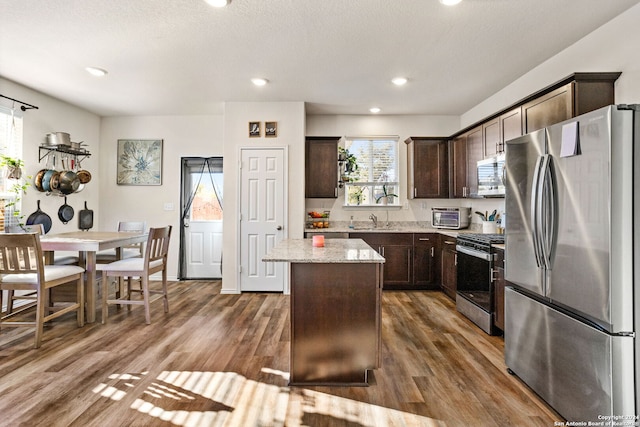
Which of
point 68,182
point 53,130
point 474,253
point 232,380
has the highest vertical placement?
point 53,130

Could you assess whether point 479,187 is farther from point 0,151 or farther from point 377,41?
point 0,151

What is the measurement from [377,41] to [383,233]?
8.64 ft

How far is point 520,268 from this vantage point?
7.47ft

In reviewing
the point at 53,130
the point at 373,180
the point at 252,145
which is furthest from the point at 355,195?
the point at 53,130

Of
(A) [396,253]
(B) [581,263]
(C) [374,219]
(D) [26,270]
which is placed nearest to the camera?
(B) [581,263]

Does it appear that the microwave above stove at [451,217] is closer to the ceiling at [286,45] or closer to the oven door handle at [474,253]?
the oven door handle at [474,253]

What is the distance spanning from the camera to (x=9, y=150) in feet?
13.3

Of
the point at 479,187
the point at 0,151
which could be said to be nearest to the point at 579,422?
the point at 479,187

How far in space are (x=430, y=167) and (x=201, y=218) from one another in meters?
3.79

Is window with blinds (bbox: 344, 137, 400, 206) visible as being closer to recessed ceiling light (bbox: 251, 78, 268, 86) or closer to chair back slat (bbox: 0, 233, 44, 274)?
recessed ceiling light (bbox: 251, 78, 268, 86)

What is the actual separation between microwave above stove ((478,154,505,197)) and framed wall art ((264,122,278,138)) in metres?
2.74

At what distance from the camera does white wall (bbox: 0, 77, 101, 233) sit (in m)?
4.27

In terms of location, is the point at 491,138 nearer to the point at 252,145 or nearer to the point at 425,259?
the point at 425,259

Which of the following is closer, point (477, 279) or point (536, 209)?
point (536, 209)
